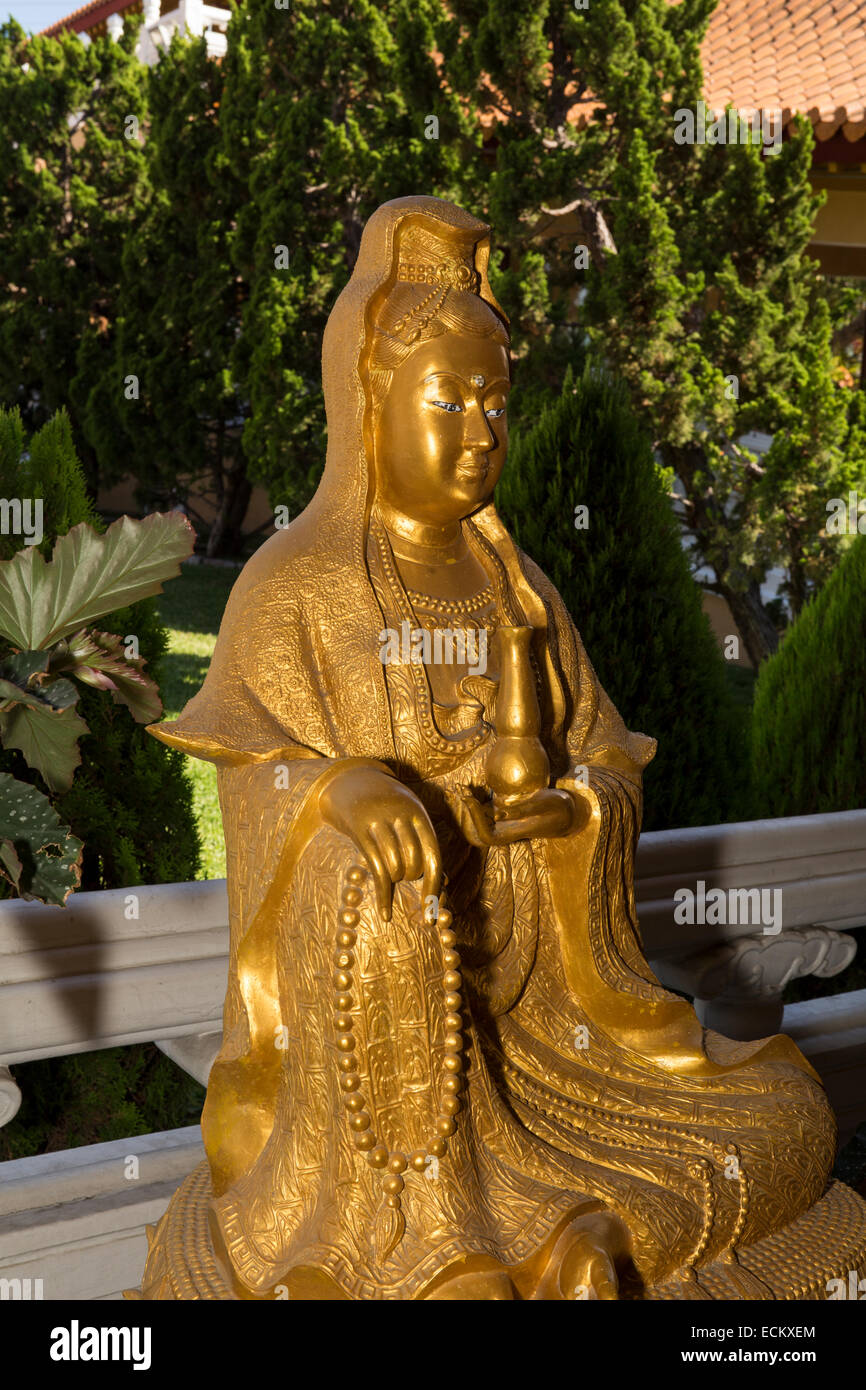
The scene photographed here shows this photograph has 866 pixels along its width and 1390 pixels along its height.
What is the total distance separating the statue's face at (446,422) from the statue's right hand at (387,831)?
0.47 m

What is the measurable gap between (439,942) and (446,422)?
724mm

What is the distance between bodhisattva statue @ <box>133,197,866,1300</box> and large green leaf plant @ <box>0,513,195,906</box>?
14 cm

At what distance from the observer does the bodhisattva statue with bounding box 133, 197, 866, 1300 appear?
159 centimetres

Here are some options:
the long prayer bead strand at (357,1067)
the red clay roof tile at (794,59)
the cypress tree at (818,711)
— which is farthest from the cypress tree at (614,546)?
the red clay roof tile at (794,59)

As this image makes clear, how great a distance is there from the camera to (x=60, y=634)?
177 centimetres

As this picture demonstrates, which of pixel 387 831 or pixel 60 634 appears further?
pixel 60 634

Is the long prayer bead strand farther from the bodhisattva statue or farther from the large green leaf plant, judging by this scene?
the large green leaf plant

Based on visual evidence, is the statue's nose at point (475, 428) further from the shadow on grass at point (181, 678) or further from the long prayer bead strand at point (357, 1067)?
the shadow on grass at point (181, 678)

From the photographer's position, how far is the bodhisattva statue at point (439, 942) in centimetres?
159

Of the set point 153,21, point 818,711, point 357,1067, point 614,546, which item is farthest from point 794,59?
point 357,1067

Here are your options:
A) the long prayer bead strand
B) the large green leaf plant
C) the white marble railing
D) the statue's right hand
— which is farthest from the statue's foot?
the white marble railing

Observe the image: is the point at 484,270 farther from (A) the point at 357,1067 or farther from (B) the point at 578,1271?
(B) the point at 578,1271

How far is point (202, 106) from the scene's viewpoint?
721 centimetres

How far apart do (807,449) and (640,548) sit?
247 cm
